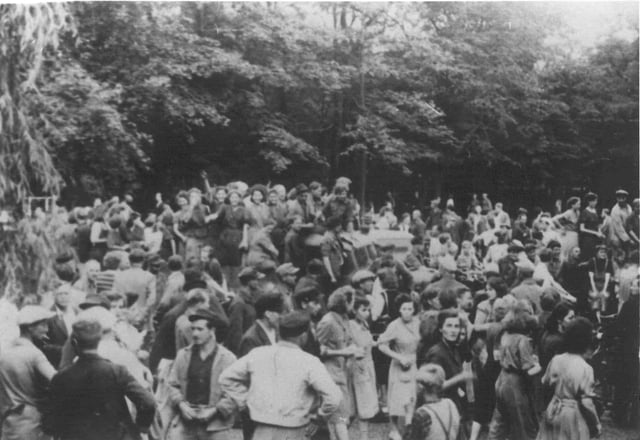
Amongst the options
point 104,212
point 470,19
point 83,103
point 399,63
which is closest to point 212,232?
point 104,212

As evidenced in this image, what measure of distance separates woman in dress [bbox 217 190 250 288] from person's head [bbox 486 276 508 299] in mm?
2115

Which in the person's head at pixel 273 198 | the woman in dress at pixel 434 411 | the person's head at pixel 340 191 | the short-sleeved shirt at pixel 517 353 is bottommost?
the woman in dress at pixel 434 411

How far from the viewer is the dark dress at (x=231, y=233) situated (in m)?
6.97

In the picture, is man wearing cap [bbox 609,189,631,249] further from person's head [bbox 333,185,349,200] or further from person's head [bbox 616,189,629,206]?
person's head [bbox 333,185,349,200]

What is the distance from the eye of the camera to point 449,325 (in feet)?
18.8

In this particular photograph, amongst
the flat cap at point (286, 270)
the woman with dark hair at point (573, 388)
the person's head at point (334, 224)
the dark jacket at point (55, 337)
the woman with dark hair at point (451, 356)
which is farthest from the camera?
the person's head at point (334, 224)

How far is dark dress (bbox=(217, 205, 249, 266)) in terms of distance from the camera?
274 inches

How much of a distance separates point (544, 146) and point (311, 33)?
6.70ft

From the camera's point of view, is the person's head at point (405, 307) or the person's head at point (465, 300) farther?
the person's head at point (465, 300)

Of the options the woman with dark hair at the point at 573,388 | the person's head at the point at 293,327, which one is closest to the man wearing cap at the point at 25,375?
the person's head at the point at 293,327

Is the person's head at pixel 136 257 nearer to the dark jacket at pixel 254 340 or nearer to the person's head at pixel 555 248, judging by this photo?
the dark jacket at pixel 254 340

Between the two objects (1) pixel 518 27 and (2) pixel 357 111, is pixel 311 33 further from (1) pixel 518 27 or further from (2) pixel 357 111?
(1) pixel 518 27

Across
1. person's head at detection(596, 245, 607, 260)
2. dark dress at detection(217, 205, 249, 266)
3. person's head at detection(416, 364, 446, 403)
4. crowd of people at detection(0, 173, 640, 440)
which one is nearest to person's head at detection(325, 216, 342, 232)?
crowd of people at detection(0, 173, 640, 440)

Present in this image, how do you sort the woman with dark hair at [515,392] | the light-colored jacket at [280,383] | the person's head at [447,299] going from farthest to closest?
1. the person's head at [447,299]
2. the woman with dark hair at [515,392]
3. the light-colored jacket at [280,383]
